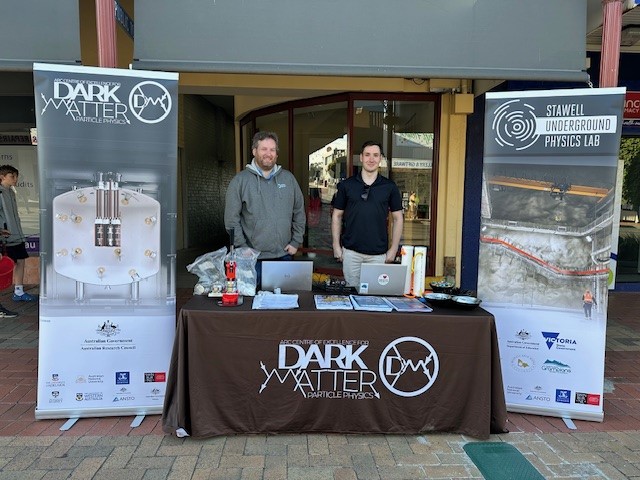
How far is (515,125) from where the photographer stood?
3.14m

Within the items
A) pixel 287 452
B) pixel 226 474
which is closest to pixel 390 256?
pixel 287 452

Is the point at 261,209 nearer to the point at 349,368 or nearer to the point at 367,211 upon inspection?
the point at 367,211

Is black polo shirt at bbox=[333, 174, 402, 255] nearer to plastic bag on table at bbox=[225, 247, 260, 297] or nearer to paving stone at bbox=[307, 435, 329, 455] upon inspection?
plastic bag on table at bbox=[225, 247, 260, 297]

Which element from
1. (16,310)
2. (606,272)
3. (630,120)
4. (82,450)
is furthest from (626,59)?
(16,310)

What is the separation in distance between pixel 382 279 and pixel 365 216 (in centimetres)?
78

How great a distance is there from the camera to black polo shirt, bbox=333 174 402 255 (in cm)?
374

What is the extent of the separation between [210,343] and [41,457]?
1125 mm

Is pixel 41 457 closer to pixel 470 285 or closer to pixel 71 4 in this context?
pixel 71 4

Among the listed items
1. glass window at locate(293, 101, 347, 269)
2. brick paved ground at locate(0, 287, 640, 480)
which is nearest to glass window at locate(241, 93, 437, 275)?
glass window at locate(293, 101, 347, 269)

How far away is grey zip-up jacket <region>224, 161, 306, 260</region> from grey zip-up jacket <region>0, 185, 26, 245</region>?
3.62m

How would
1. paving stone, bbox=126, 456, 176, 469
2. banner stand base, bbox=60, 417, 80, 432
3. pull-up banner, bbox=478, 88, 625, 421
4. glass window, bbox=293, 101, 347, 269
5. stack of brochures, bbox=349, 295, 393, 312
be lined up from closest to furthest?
paving stone, bbox=126, 456, 176, 469 < stack of brochures, bbox=349, 295, 393, 312 < banner stand base, bbox=60, 417, 80, 432 < pull-up banner, bbox=478, 88, 625, 421 < glass window, bbox=293, 101, 347, 269

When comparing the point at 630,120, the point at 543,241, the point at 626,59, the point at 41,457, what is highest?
the point at 626,59

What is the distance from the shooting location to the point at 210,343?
2.73 meters

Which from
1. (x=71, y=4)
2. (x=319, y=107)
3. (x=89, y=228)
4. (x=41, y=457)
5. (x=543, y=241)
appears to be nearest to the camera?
(x=41, y=457)
